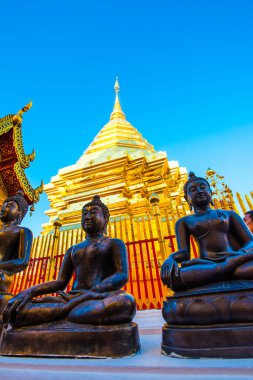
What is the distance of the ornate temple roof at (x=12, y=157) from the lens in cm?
516

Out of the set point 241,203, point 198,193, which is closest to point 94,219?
point 198,193

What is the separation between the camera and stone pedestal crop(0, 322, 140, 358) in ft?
3.83

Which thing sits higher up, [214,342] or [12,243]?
[12,243]

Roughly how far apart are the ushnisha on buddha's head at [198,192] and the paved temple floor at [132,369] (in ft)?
3.61

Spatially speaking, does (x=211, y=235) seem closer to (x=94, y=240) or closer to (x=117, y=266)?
(x=117, y=266)

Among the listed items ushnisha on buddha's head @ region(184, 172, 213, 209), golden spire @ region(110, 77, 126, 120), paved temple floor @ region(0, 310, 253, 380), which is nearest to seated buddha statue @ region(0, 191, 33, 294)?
paved temple floor @ region(0, 310, 253, 380)

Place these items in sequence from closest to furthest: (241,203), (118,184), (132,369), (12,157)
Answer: (132,369)
(241,203)
(12,157)
(118,184)

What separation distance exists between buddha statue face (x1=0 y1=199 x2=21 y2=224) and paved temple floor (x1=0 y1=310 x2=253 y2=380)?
1.54 meters

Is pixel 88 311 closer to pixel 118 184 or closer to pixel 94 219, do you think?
pixel 94 219

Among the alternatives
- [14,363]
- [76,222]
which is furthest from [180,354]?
[76,222]

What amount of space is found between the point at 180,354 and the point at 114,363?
0.32m

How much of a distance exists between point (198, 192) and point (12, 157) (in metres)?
4.87

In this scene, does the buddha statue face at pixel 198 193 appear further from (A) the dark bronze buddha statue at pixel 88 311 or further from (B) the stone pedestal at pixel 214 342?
(B) the stone pedestal at pixel 214 342

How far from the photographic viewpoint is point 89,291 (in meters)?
1.45
